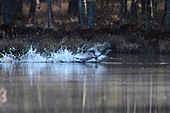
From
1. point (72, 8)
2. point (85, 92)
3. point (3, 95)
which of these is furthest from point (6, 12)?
point (3, 95)

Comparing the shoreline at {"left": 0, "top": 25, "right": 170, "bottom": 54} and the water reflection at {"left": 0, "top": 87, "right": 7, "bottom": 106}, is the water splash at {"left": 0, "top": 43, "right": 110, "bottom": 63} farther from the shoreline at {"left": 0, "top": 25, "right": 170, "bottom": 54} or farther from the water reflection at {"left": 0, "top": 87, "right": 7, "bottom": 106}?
the water reflection at {"left": 0, "top": 87, "right": 7, "bottom": 106}

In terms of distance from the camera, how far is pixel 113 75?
662 inches

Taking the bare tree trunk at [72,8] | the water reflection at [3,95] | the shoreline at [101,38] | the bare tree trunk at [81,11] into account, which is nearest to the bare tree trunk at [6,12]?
the bare tree trunk at [81,11]

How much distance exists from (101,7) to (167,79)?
1457 inches

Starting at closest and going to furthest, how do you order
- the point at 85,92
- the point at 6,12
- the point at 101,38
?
the point at 85,92, the point at 101,38, the point at 6,12

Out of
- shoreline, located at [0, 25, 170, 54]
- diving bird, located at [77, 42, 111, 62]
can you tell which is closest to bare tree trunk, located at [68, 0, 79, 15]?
shoreline, located at [0, 25, 170, 54]

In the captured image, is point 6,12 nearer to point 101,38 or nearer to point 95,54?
point 101,38

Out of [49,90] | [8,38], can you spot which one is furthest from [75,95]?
[8,38]

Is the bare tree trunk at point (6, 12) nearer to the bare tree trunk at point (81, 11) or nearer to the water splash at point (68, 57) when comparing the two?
the bare tree trunk at point (81, 11)

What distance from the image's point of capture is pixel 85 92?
12305 mm

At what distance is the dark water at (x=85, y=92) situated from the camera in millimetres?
10000

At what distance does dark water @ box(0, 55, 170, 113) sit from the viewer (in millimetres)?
10000

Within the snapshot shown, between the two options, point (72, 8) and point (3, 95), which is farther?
point (72, 8)

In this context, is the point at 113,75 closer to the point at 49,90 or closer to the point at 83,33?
the point at 49,90
